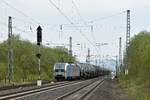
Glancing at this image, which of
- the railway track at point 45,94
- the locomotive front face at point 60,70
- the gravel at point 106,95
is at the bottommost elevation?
the gravel at point 106,95

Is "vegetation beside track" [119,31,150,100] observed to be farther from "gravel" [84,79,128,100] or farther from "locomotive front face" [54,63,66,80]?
"locomotive front face" [54,63,66,80]

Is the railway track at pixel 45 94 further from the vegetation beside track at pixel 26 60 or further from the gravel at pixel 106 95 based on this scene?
the vegetation beside track at pixel 26 60

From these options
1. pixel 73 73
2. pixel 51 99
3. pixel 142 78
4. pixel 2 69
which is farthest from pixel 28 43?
pixel 51 99

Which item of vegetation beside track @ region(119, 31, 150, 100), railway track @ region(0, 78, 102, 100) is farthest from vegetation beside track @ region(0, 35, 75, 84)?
railway track @ region(0, 78, 102, 100)

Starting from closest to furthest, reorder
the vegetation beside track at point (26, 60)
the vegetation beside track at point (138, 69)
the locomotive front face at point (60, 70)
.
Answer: the vegetation beside track at point (138, 69) → the locomotive front face at point (60, 70) → the vegetation beside track at point (26, 60)

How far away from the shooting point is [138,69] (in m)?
64.6

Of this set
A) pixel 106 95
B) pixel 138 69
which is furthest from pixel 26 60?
pixel 106 95

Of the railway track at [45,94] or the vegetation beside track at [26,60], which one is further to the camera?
the vegetation beside track at [26,60]

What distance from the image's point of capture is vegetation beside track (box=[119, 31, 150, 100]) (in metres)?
50.3

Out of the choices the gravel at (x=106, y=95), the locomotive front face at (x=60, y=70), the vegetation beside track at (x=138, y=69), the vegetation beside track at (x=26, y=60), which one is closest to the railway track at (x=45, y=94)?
the gravel at (x=106, y=95)

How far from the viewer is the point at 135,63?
6744 cm

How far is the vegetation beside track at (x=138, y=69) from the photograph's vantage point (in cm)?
5034

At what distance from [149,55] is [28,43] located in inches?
2086

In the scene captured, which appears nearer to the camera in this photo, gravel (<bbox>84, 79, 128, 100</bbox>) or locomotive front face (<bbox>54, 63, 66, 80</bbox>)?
gravel (<bbox>84, 79, 128, 100</bbox>)
